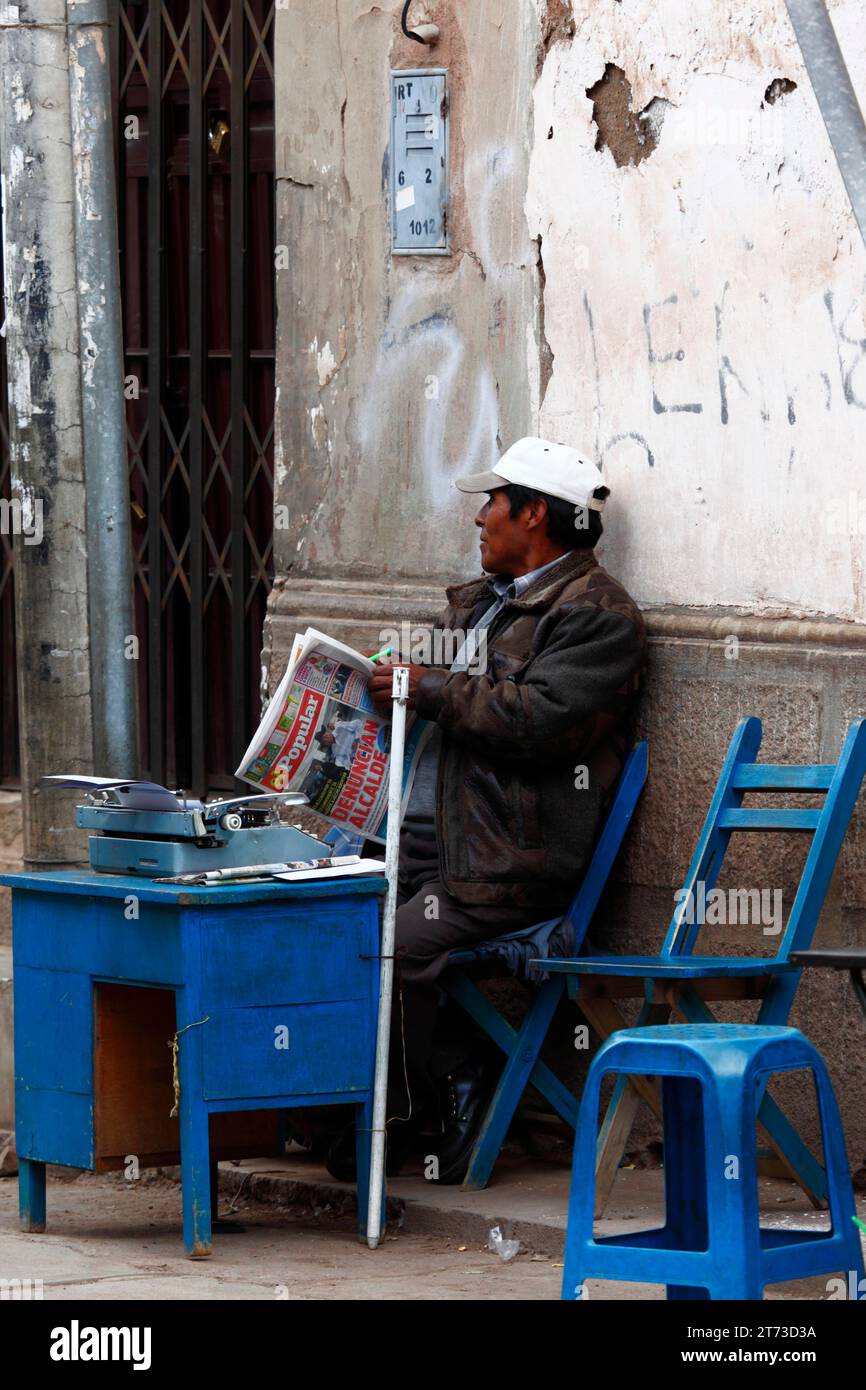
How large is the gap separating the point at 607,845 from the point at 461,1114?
771 millimetres

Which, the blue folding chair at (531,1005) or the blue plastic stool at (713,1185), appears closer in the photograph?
the blue plastic stool at (713,1185)

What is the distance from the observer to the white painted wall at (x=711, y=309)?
5473 mm

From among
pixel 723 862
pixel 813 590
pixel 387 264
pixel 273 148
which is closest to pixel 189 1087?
pixel 723 862

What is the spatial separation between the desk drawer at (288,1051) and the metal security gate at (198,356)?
2139 mm

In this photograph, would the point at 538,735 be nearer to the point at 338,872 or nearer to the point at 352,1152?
the point at 338,872

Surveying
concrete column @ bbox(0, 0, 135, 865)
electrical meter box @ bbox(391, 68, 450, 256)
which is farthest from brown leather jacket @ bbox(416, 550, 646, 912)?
electrical meter box @ bbox(391, 68, 450, 256)

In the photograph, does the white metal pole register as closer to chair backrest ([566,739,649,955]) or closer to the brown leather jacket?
the brown leather jacket

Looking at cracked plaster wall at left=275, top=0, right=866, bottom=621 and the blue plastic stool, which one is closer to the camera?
the blue plastic stool

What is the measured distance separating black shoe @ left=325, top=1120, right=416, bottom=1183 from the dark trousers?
0.21 feet

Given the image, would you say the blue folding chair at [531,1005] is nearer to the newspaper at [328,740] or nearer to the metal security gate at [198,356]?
the newspaper at [328,740]

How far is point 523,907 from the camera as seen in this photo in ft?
19.0

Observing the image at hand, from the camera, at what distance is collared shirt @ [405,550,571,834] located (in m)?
5.90

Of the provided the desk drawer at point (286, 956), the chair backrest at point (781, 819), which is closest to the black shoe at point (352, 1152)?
the desk drawer at point (286, 956)

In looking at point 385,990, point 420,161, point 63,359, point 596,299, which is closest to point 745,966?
point 385,990
